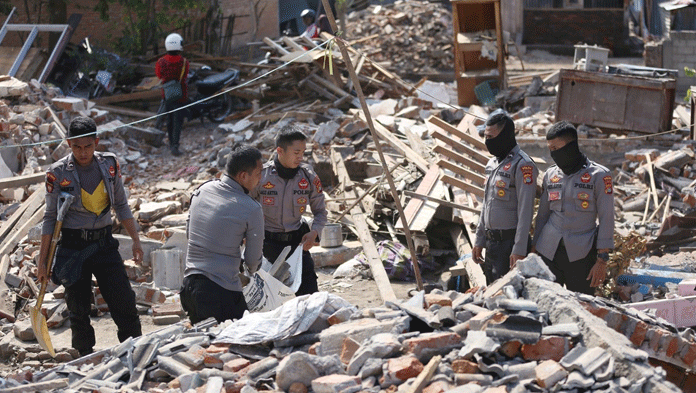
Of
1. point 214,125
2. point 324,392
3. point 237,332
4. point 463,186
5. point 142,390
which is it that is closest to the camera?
point 324,392

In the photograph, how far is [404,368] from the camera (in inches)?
149

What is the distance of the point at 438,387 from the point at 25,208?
6417 mm

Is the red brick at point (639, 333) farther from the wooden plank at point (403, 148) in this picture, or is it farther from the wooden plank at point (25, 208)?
the wooden plank at point (25, 208)

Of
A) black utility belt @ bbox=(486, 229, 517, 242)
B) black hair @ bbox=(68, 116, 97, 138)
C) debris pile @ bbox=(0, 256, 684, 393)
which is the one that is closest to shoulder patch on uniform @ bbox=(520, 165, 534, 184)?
black utility belt @ bbox=(486, 229, 517, 242)

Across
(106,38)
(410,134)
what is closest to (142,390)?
(410,134)

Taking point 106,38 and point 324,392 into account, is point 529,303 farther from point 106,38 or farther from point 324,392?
point 106,38

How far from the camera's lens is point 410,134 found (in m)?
11.4

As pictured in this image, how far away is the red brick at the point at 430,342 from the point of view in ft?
13.0

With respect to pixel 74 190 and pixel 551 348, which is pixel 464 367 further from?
pixel 74 190

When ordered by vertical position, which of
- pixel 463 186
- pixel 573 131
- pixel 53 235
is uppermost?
pixel 573 131

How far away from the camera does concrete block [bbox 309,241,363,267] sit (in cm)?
882

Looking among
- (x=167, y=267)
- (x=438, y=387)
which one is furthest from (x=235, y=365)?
(x=167, y=267)

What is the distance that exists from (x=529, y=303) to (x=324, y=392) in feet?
3.84

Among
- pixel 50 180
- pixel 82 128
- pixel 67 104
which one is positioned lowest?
pixel 67 104
